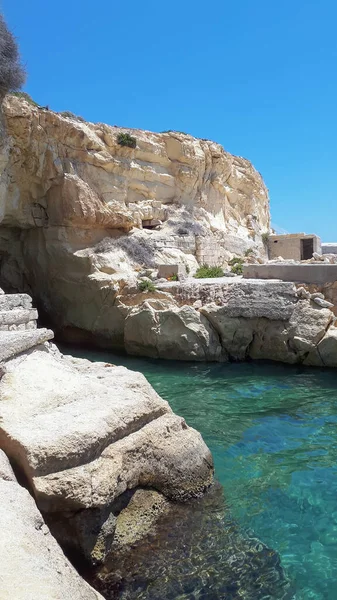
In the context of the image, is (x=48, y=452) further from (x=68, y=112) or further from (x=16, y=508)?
(x=68, y=112)

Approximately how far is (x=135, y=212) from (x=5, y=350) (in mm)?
14770

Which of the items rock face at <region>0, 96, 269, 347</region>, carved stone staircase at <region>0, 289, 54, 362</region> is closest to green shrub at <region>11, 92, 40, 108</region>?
rock face at <region>0, 96, 269, 347</region>

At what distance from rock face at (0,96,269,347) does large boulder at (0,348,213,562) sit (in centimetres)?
972

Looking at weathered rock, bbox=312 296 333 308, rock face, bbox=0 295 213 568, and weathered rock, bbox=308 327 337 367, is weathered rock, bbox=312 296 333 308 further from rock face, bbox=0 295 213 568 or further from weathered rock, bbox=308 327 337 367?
rock face, bbox=0 295 213 568

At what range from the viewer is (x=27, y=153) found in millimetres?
15641

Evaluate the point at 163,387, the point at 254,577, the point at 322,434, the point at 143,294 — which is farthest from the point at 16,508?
the point at 143,294

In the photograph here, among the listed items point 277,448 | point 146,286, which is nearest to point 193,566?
point 277,448

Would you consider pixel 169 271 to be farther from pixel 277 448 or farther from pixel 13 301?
pixel 277 448

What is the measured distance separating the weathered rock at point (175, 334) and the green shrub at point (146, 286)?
2.21 ft

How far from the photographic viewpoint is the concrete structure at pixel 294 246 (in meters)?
22.2

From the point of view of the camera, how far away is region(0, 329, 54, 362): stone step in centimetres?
479

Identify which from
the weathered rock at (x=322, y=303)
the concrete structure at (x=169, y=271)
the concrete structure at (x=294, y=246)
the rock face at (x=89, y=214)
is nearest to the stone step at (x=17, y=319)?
the weathered rock at (x=322, y=303)

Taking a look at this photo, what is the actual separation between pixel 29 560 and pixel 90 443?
1242 mm

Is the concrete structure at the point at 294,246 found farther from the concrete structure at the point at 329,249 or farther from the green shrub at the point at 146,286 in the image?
the green shrub at the point at 146,286
